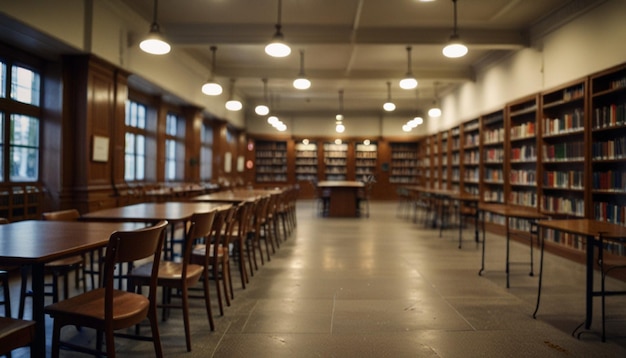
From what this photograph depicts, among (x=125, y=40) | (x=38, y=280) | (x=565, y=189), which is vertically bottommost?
(x=38, y=280)

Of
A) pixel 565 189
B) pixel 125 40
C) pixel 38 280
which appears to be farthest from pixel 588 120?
pixel 125 40

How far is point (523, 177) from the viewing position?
22.8 feet

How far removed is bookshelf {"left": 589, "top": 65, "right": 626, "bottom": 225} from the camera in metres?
4.60

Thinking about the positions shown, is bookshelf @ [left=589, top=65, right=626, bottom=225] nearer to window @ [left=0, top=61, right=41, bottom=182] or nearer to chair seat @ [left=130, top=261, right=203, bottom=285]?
chair seat @ [left=130, top=261, right=203, bottom=285]

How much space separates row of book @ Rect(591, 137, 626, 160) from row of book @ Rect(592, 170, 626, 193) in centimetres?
18

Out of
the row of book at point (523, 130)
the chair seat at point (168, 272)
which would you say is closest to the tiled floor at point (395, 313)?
the chair seat at point (168, 272)

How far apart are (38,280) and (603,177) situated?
5530 mm

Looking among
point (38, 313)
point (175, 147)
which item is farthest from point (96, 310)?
point (175, 147)

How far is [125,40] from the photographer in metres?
6.04

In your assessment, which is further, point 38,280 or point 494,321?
point 494,321

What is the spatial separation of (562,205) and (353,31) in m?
4.03

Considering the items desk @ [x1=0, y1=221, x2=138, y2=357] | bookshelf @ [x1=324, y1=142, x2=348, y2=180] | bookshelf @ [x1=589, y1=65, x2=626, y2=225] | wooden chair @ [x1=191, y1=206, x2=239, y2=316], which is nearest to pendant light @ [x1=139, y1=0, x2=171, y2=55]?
wooden chair @ [x1=191, y1=206, x2=239, y2=316]

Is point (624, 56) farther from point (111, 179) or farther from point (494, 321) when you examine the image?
point (111, 179)

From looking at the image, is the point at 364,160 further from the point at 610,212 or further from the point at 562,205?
the point at 610,212
